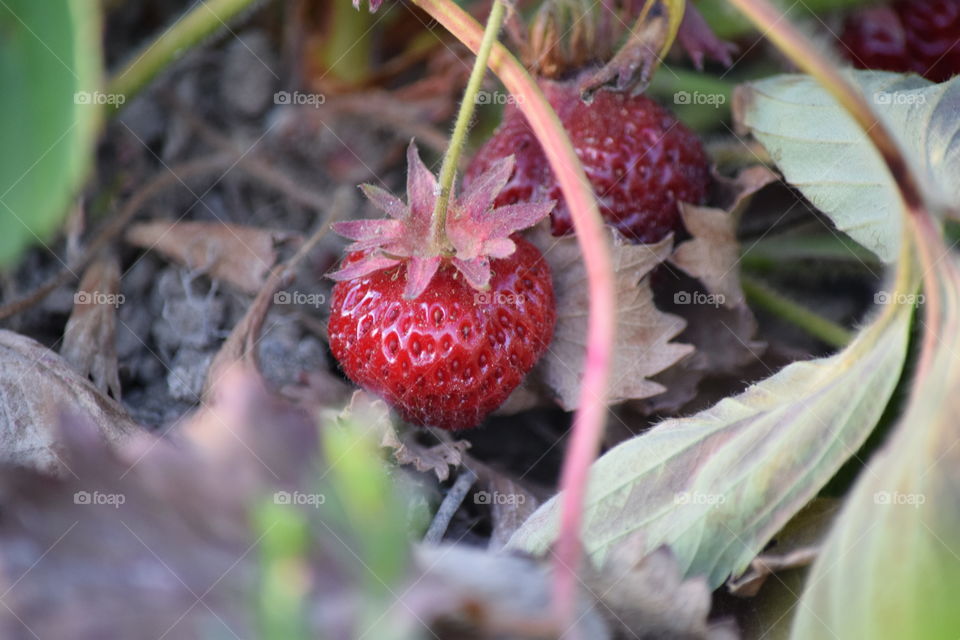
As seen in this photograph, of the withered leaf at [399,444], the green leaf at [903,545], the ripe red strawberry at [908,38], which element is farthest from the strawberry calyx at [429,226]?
the ripe red strawberry at [908,38]

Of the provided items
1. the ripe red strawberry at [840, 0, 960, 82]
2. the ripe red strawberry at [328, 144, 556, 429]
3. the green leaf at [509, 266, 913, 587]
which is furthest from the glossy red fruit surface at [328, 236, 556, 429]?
the ripe red strawberry at [840, 0, 960, 82]

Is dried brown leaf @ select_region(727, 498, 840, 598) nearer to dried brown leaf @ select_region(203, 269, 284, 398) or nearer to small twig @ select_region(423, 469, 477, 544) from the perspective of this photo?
small twig @ select_region(423, 469, 477, 544)

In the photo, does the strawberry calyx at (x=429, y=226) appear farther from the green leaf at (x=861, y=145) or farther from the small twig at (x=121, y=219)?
the small twig at (x=121, y=219)

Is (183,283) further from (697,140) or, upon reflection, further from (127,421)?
(697,140)

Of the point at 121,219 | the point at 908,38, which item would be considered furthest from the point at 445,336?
the point at 908,38

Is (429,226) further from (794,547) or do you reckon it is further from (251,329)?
(794,547)

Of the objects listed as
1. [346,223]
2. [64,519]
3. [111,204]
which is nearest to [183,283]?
[111,204]
